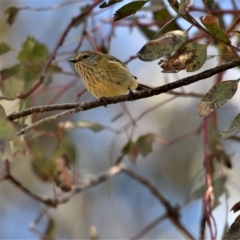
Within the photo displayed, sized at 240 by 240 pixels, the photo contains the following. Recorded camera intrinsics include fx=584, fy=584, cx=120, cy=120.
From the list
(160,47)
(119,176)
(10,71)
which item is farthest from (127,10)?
(119,176)

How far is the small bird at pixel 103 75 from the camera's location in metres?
1.91

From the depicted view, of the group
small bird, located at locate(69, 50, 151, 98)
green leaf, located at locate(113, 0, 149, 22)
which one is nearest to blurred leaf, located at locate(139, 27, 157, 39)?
small bird, located at locate(69, 50, 151, 98)

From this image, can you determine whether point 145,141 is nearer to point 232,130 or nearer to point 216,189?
point 216,189

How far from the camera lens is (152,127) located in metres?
3.85

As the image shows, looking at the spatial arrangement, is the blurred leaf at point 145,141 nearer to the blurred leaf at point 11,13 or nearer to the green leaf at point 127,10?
the blurred leaf at point 11,13

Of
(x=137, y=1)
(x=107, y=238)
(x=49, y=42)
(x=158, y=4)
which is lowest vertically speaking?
(x=107, y=238)

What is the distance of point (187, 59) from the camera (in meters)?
1.05

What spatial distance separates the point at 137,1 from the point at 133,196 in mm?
2952

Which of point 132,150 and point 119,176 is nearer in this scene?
point 132,150

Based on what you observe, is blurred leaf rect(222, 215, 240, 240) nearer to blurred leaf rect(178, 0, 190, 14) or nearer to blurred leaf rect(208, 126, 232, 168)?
blurred leaf rect(178, 0, 190, 14)

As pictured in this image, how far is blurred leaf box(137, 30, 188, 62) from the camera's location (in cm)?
101

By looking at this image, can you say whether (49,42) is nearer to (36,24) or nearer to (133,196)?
(36,24)

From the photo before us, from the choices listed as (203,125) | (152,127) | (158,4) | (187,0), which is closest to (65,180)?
(203,125)

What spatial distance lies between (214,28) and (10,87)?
0.61m
